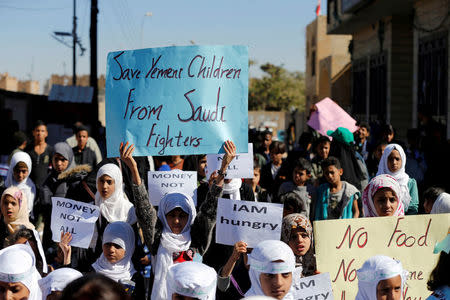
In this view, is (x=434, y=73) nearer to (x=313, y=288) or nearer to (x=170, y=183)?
(x=170, y=183)

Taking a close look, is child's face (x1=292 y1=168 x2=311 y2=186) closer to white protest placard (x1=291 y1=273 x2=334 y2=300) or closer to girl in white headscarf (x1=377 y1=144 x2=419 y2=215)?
girl in white headscarf (x1=377 y1=144 x2=419 y2=215)

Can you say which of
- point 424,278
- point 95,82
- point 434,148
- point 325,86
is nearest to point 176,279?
point 424,278

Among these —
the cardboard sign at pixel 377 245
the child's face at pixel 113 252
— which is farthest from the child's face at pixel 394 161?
the child's face at pixel 113 252

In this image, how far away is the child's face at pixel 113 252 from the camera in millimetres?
4312

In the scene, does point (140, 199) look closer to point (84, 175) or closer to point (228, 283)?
point (228, 283)

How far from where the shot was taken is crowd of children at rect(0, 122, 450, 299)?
3400mm

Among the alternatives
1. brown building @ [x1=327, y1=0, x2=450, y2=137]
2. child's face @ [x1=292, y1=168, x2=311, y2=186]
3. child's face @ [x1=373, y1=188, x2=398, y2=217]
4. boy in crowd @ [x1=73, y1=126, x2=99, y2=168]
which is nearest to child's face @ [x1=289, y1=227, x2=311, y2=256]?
child's face @ [x1=373, y1=188, x2=398, y2=217]

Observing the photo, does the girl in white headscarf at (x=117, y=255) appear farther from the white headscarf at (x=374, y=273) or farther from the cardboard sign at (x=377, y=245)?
the white headscarf at (x=374, y=273)

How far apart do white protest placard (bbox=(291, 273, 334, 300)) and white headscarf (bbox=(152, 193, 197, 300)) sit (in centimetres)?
80

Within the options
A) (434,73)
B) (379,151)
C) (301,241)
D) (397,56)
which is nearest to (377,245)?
(301,241)

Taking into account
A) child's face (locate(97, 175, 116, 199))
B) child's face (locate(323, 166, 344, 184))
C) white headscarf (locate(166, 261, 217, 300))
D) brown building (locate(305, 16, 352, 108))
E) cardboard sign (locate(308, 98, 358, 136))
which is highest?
brown building (locate(305, 16, 352, 108))

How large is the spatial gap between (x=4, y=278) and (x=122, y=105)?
150cm

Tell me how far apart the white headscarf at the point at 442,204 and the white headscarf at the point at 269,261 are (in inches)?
67.9

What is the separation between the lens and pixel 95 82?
2005cm
